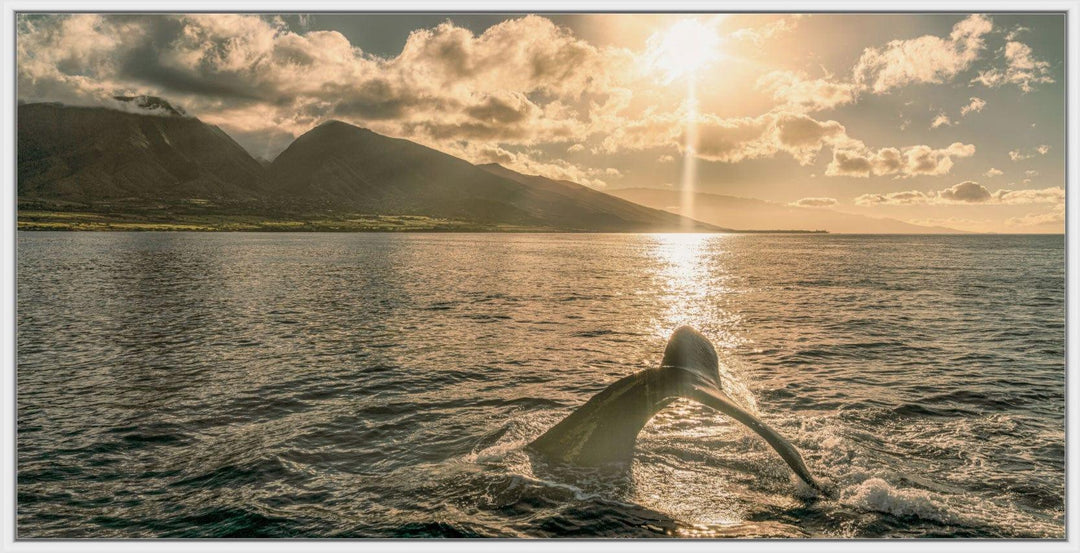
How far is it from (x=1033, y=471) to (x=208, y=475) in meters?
17.3

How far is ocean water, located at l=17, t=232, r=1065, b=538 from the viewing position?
31.6 feet

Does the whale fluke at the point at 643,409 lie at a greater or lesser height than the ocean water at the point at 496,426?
greater

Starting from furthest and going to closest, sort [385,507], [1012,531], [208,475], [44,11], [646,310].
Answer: [646,310]
[44,11]
[208,475]
[385,507]
[1012,531]

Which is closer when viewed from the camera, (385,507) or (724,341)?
(385,507)

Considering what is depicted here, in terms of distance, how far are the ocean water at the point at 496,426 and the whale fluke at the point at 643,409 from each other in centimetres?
48

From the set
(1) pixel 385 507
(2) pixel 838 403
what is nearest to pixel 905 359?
(2) pixel 838 403

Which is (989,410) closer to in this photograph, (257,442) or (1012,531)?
(1012,531)

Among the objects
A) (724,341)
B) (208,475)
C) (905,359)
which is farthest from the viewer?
(724,341)

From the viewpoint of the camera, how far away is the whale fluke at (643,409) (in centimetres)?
954

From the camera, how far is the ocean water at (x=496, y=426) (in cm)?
963

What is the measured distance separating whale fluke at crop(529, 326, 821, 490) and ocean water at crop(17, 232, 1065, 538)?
48cm

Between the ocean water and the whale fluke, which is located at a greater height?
the whale fluke

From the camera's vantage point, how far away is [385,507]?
32.5 ft

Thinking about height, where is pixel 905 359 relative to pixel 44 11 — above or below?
below
